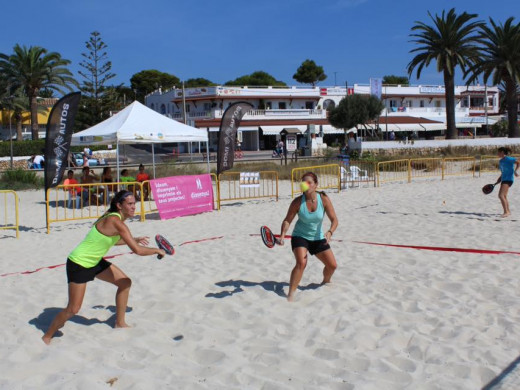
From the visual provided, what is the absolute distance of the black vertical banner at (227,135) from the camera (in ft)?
46.0

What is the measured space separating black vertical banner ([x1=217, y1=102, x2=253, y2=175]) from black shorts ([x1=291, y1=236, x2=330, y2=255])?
862 centimetres

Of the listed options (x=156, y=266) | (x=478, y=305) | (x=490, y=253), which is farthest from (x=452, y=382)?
(x=156, y=266)

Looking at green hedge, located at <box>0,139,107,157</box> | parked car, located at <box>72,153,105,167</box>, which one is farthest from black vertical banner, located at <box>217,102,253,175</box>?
green hedge, located at <box>0,139,107,157</box>

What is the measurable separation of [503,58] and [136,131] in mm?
30459

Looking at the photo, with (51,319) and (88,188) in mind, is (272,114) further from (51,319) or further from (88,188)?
(51,319)

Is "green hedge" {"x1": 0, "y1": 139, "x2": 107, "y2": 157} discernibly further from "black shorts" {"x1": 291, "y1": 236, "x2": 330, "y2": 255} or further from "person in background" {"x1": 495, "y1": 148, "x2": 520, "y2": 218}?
"black shorts" {"x1": 291, "y1": 236, "x2": 330, "y2": 255}

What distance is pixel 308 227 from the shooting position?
5617 millimetres

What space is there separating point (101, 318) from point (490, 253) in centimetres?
524

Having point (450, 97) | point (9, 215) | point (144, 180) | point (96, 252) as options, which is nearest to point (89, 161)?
→ point (144, 180)

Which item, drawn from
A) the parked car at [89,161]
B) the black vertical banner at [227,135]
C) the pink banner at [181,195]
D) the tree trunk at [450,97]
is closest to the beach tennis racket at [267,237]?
the pink banner at [181,195]

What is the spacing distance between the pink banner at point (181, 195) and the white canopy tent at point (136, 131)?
2329mm

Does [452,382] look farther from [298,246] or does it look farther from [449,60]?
[449,60]

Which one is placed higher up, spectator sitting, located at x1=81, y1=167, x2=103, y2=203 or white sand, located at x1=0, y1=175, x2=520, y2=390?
spectator sitting, located at x1=81, y1=167, x2=103, y2=203

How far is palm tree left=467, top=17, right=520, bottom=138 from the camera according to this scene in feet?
117
